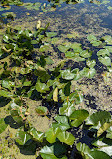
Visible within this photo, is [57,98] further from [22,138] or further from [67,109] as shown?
[22,138]

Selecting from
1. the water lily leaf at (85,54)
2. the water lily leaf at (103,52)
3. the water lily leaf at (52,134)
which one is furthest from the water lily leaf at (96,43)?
the water lily leaf at (52,134)

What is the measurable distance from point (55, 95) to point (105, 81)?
79 centimetres

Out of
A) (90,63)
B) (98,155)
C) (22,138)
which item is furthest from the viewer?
(90,63)

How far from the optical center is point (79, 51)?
2416mm

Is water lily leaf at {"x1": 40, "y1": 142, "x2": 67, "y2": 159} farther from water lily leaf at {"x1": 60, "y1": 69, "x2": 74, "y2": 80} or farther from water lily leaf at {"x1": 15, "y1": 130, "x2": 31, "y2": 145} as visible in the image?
water lily leaf at {"x1": 60, "y1": 69, "x2": 74, "y2": 80}

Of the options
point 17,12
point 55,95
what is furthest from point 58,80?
point 17,12

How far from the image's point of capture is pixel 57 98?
1636mm

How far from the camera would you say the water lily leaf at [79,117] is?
1359mm

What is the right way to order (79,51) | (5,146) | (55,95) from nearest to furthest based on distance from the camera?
(5,146)
(55,95)
(79,51)

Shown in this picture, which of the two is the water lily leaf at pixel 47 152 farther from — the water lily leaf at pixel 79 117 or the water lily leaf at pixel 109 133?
the water lily leaf at pixel 109 133

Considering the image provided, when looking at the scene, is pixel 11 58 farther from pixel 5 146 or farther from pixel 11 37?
pixel 5 146

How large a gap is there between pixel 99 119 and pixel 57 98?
513mm

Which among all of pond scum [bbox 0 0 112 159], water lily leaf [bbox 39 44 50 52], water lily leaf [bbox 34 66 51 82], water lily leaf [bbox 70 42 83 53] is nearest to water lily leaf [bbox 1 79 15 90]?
pond scum [bbox 0 0 112 159]

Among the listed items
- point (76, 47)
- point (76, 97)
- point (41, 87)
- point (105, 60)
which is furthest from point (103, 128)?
point (76, 47)
